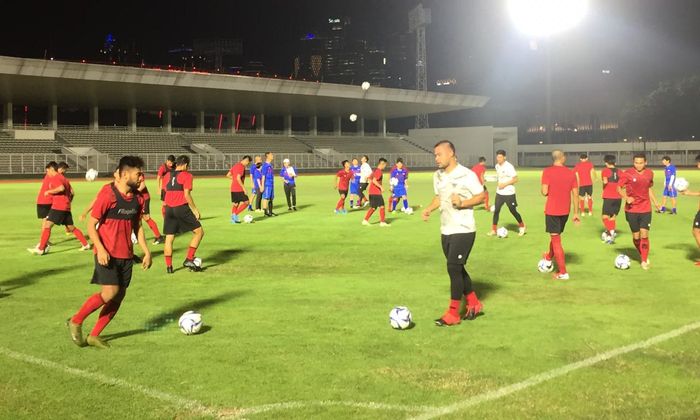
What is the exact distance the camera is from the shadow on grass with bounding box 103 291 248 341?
7141mm

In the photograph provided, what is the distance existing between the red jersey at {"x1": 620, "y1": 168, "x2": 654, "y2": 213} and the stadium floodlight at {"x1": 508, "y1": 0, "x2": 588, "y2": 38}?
39.8m

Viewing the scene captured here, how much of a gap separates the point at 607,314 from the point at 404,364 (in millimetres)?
3291

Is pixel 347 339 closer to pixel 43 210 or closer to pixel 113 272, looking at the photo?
pixel 113 272

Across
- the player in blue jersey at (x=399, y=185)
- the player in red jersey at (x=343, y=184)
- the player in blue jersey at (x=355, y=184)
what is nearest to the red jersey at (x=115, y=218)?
the player in blue jersey at (x=399, y=185)

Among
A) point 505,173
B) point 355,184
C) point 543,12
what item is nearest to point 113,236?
point 505,173

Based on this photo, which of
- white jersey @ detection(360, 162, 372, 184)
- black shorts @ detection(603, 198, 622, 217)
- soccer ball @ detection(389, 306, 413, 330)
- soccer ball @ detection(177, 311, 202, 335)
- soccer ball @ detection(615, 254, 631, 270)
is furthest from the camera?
white jersey @ detection(360, 162, 372, 184)

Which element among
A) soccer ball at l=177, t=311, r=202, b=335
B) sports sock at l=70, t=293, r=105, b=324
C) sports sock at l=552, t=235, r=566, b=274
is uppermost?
sports sock at l=552, t=235, r=566, b=274

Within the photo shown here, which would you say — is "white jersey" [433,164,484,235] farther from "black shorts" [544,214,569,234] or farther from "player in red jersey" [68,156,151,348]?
"player in red jersey" [68,156,151,348]

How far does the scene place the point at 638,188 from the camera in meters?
10.9

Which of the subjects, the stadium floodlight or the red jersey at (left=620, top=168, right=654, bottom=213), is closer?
the red jersey at (left=620, top=168, right=654, bottom=213)

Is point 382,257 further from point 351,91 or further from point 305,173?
point 351,91

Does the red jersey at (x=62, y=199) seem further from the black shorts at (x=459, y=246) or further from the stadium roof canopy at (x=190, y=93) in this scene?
the stadium roof canopy at (x=190, y=93)

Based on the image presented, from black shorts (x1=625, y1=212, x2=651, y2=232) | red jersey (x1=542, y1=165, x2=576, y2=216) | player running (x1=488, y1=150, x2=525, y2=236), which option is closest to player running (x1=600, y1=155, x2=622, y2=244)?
player running (x1=488, y1=150, x2=525, y2=236)

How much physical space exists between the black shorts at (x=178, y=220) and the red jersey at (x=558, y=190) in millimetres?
5999
